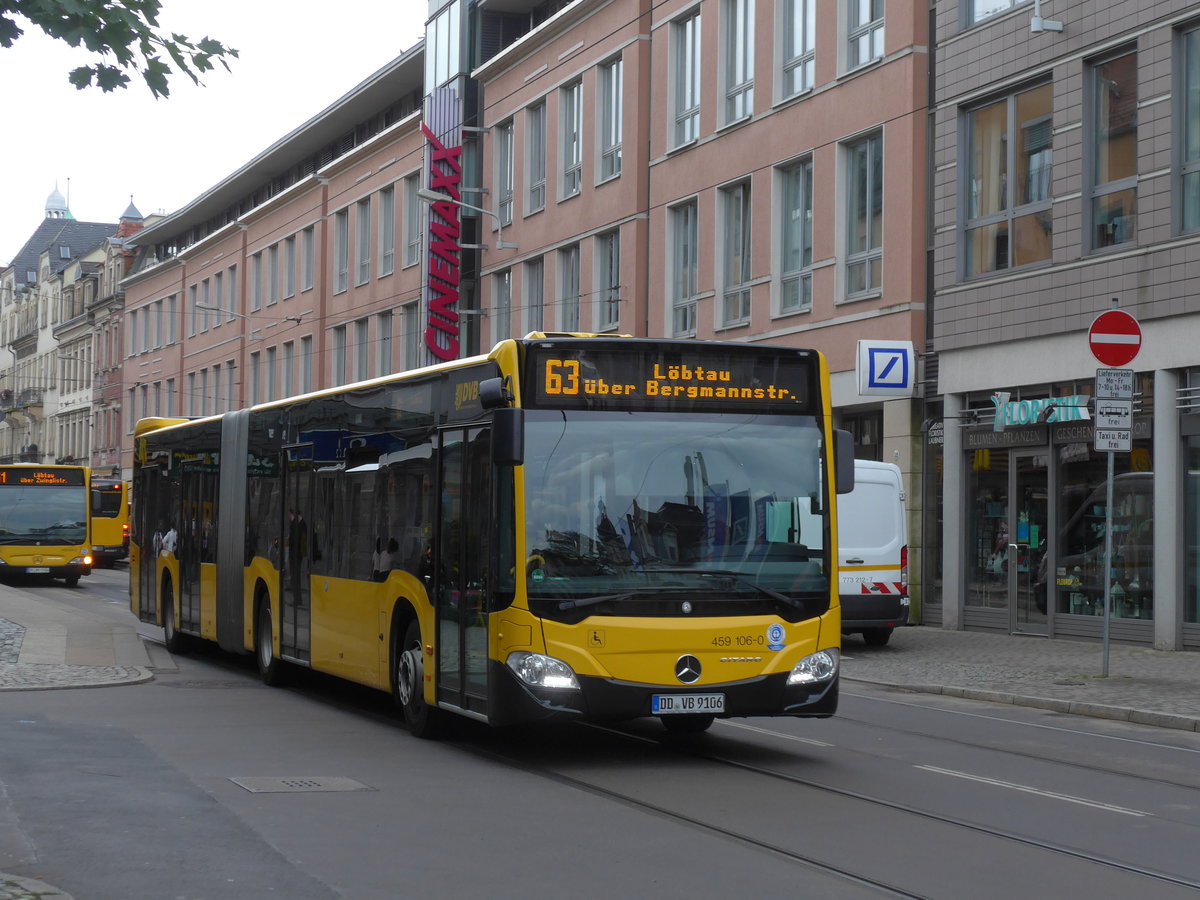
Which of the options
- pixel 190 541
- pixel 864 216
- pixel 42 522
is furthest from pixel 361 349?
pixel 190 541

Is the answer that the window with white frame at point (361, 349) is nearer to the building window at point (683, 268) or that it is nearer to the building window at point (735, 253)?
the building window at point (683, 268)

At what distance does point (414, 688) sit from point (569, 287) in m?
27.7

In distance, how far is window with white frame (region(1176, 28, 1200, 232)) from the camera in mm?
20984

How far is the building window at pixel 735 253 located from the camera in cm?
3181

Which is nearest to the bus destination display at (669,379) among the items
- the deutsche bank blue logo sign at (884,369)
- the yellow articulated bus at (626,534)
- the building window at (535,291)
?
the yellow articulated bus at (626,534)

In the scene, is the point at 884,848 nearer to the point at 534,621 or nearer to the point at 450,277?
the point at 534,621

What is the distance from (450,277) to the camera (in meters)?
44.7

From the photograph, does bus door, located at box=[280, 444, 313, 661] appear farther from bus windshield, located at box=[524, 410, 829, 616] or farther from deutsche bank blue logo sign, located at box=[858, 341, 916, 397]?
deutsche bank blue logo sign, located at box=[858, 341, 916, 397]

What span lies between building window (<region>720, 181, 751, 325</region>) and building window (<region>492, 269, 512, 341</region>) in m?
11.1

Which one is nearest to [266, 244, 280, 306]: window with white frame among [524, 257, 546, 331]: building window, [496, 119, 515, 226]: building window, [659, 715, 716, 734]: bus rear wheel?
[496, 119, 515, 226]: building window

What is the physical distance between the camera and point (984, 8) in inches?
989

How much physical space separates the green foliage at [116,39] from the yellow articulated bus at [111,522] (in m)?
43.3

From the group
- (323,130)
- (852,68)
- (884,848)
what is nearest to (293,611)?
(884,848)

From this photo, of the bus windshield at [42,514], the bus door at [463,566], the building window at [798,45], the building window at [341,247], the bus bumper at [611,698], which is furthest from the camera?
the building window at [341,247]
